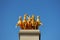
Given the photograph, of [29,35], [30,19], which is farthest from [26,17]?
[29,35]

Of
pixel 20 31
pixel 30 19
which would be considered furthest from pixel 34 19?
pixel 20 31

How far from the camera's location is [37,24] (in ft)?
36.8

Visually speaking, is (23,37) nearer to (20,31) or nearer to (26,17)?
(20,31)

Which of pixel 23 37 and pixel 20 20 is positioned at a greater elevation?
pixel 20 20

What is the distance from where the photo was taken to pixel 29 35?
11.0m

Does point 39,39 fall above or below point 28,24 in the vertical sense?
below

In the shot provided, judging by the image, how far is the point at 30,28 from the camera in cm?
A: 1121

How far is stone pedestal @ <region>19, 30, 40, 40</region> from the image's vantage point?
10883 mm

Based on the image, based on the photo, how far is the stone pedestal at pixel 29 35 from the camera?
1088 centimetres

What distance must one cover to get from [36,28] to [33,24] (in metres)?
0.25

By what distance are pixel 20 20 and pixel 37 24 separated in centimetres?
83

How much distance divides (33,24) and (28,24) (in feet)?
0.78

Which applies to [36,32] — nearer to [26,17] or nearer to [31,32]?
[31,32]

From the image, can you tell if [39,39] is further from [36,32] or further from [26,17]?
[26,17]
